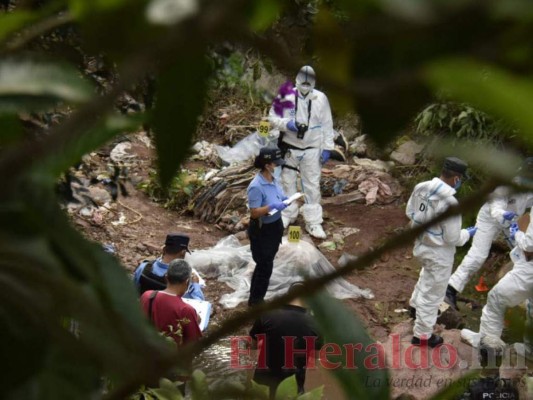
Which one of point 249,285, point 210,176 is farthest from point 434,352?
point 210,176

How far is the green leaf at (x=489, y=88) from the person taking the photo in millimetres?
218

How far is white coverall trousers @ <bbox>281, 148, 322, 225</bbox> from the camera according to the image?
6.60 m

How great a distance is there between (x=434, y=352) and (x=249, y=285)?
4.78 ft

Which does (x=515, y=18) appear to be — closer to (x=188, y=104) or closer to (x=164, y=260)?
(x=188, y=104)

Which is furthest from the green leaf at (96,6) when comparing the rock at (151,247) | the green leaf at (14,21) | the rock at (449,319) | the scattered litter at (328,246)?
the scattered litter at (328,246)

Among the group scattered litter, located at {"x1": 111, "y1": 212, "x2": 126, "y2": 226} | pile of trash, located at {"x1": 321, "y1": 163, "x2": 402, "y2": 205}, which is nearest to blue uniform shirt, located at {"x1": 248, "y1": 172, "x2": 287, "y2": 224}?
scattered litter, located at {"x1": 111, "y1": 212, "x2": 126, "y2": 226}

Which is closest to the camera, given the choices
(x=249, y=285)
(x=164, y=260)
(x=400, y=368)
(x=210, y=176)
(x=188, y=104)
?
(x=188, y=104)

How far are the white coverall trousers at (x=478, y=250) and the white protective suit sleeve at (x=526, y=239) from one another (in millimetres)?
784

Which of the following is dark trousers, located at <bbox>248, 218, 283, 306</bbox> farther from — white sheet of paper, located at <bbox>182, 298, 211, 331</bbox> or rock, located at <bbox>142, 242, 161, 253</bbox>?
rock, located at <bbox>142, 242, 161, 253</bbox>

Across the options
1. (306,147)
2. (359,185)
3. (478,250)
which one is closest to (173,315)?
(478,250)

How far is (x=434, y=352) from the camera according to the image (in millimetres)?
4855

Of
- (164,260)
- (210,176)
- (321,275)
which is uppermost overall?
(210,176)

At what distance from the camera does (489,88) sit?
230mm

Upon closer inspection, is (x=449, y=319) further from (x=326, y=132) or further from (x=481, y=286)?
(x=326, y=132)
